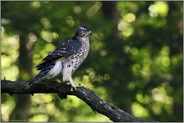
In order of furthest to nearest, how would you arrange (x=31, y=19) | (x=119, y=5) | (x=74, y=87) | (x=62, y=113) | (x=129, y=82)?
(x=119, y=5), (x=62, y=113), (x=129, y=82), (x=31, y=19), (x=74, y=87)

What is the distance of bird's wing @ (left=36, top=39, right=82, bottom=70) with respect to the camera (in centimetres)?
778

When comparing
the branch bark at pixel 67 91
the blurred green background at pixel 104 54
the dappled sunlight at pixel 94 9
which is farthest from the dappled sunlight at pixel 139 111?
the branch bark at pixel 67 91

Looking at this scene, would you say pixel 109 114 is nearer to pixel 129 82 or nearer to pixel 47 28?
pixel 47 28

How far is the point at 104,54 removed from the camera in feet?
53.2

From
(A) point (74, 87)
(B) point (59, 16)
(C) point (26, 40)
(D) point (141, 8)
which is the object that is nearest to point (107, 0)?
(D) point (141, 8)

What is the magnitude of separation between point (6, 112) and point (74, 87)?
9.93 m

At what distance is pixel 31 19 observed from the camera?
47.4ft

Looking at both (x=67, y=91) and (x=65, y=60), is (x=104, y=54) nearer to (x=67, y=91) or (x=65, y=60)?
(x=65, y=60)

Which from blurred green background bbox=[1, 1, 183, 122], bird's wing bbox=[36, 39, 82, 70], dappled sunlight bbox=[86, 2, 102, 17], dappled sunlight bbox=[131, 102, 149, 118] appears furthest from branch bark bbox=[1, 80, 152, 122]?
dappled sunlight bbox=[131, 102, 149, 118]

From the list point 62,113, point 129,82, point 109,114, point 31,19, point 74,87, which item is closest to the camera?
point 109,114

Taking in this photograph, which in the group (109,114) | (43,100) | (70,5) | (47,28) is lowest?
(109,114)

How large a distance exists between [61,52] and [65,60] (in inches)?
6.4

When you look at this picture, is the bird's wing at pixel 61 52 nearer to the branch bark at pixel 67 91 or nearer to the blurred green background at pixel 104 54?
the branch bark at pixel 67 91

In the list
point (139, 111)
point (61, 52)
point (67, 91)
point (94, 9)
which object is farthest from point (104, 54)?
point (67, 91)
